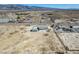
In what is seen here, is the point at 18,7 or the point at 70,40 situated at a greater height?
the point at 18,7

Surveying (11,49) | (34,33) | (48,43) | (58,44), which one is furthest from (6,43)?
(58,44)

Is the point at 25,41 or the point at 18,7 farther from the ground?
the point at 18,7

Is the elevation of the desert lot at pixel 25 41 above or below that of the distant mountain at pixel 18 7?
below

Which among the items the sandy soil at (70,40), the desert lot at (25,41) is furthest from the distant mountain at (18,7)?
the sandy soil at (70,40)

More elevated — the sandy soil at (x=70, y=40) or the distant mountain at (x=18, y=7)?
the distant mountain at (x=18, y=7)

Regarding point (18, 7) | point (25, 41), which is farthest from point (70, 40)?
point (18, 7)

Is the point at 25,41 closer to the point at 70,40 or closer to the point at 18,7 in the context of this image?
the point at 18,7

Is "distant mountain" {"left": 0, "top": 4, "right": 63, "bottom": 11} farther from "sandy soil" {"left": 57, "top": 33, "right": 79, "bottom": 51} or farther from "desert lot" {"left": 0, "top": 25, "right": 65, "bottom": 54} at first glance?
"sandy soil" {"left": 57, "top": 33, "right": 79, "bottom": 51}

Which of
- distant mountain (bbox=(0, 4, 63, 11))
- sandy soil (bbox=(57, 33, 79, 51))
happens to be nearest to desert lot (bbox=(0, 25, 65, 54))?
sandy soil (bbox=(57, 33, 79, 51))

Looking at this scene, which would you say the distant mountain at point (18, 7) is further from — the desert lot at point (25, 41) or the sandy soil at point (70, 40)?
the sandy soil at point (70, 40)
